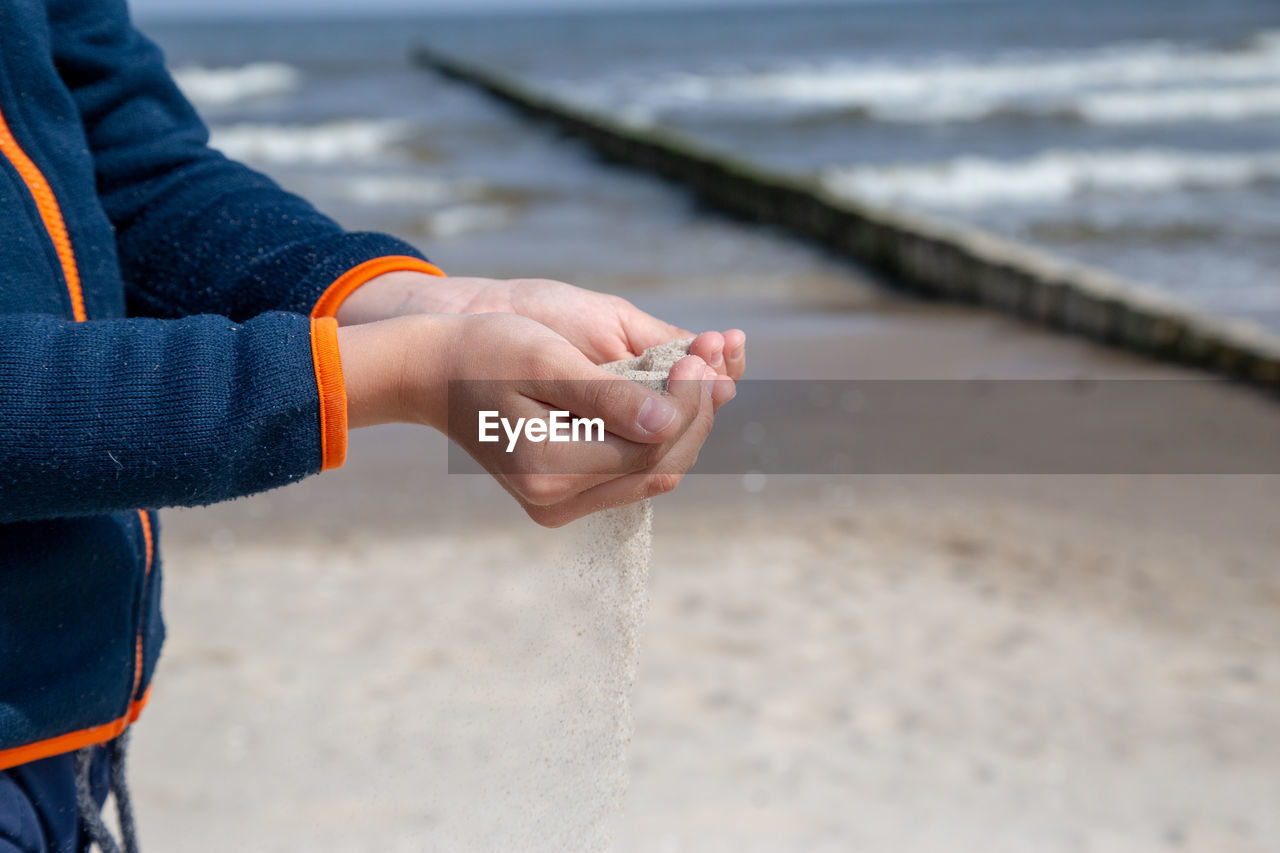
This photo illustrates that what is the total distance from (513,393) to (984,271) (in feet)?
25.1

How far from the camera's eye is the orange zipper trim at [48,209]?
39.1 inches

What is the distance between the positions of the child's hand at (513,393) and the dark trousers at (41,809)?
1.40ft

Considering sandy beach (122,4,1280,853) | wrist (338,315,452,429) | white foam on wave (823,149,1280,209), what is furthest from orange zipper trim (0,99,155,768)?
white foam on wave (823,149,1280,209)

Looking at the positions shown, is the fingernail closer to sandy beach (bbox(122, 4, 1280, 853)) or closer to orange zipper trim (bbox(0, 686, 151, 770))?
sandy beach (bbox(122, 4, 1280, 853))

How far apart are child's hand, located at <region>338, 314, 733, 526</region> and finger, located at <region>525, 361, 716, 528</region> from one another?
0.02 m

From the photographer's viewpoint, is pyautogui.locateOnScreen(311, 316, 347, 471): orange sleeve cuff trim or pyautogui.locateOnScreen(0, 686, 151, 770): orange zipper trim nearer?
pyautogui.locateOnScreen(311, 316, 347, 471): orange sleeve cuff trim

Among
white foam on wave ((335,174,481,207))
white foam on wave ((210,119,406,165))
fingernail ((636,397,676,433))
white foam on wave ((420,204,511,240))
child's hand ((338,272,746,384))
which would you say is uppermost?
fingernail ((636,397,676,433))

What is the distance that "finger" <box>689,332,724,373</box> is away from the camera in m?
1.04

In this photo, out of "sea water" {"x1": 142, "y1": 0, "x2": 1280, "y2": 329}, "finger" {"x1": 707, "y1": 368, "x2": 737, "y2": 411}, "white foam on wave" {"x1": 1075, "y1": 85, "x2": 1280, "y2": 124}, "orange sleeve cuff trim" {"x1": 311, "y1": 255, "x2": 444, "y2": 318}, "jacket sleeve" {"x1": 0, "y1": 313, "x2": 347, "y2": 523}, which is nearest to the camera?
"jacket sleeve" {"x1": 0, "y1": 313, "x2": 347, "y2": 523}

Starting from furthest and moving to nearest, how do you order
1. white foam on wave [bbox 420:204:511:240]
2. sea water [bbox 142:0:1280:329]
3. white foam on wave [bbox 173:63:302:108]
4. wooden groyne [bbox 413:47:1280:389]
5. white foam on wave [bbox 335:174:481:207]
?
white foam on wave [bbox 173:63:302:108]
white foam on wave [bbox 335:174:481:207]
white foam on wave [bbox 420:204:511:240]
sea water [bbox 142:0:1280:329]
wooden groyne [bbox 413:47:1280:389]

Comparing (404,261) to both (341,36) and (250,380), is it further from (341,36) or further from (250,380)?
(341,36)

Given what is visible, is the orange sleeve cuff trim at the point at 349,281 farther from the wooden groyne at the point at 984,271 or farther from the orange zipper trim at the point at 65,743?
the wooden groyne at the point at 984,271

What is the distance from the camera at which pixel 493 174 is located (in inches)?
634

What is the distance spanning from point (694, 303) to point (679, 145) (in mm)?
8074
